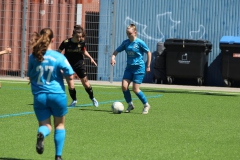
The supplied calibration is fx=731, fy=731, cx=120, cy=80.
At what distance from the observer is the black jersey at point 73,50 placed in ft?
52.3

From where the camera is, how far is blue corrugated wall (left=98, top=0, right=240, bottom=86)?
2528cm

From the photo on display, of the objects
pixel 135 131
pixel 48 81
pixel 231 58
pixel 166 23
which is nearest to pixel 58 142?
pixel 48 81

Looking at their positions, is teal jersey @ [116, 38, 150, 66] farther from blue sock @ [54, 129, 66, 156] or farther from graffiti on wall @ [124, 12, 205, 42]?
graffiti on wall @ [124, 12, 205, 42]

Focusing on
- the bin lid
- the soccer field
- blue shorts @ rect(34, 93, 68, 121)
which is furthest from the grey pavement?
blue shorts @ rect(34, 93, 68, 121)

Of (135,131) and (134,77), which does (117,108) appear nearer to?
(134,77)

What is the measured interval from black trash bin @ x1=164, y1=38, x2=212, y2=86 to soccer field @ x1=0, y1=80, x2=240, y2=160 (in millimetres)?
5954

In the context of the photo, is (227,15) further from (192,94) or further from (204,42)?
(192,94)

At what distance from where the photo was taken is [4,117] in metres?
13.3

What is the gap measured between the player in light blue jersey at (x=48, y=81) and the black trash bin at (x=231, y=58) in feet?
53.8

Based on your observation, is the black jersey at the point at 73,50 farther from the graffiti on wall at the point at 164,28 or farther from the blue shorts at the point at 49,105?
the graffiti on wall at the point at 164,28

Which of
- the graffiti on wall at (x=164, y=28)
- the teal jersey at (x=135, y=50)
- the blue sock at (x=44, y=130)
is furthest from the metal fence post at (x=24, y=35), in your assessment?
the blue sock at (x=44, y=130)

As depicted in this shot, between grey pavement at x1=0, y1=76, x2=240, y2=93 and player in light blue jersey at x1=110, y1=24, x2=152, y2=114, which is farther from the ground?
player in light blue jersey at x1=110, y1=24, x2=152, y2=114

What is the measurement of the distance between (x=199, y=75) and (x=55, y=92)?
16647mm

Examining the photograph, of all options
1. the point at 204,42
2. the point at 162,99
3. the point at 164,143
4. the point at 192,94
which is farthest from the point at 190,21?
the point at 164,143
